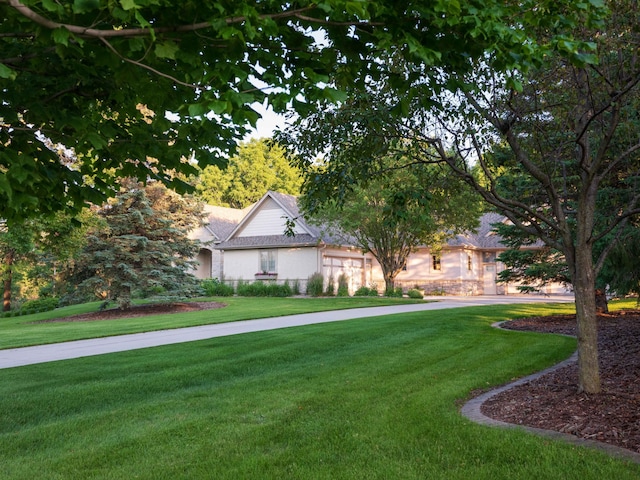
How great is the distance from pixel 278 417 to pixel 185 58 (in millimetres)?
3911

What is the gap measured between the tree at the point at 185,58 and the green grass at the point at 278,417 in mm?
2264

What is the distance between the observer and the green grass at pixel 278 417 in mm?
4184

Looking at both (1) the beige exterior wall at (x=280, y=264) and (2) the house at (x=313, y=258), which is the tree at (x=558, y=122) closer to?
(2) the house at (x=313, y=258)

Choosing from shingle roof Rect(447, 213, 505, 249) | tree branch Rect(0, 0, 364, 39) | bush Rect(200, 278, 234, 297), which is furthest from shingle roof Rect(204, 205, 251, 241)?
tree branch Rect(0, 0, 364, 39)

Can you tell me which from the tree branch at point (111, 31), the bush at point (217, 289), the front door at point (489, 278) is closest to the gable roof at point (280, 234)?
the front door at point (489, 278)

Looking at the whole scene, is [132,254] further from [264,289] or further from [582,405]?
[582,405]

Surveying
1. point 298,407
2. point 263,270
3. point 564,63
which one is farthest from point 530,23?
point 263,270

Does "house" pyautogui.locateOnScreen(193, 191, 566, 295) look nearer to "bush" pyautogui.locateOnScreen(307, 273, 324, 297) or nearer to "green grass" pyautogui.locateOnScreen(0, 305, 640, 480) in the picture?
"bush" pyautogui.locateOnScreen(307, 273, 324, 297)

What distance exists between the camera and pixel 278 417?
5.62 metres

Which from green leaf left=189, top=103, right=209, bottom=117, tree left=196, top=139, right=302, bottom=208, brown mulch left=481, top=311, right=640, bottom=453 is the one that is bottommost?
brown mulch left=481, top=311, right=640, bottom=453

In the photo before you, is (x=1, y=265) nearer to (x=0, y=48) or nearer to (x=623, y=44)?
(x=0, y=48)

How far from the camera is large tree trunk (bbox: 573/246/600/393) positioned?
19.2 ft

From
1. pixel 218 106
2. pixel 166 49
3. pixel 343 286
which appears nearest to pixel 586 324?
pixel 218 106

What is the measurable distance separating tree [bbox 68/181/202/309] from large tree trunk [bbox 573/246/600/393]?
18570mm
